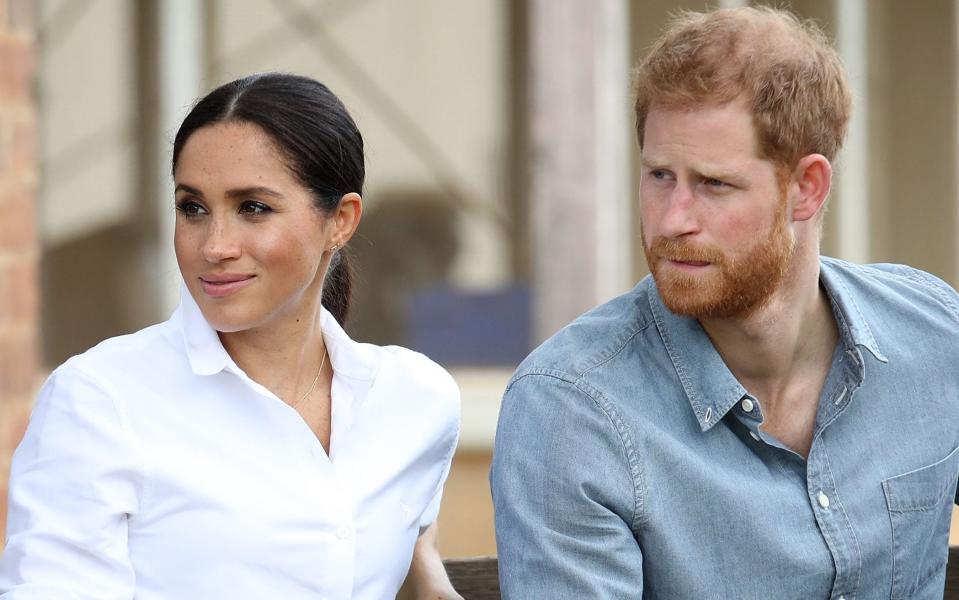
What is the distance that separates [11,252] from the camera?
11.6 ft

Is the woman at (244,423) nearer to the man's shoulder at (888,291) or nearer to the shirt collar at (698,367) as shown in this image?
the shirt collar at (698,367)

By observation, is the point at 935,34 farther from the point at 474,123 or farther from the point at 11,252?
the point at 11,252

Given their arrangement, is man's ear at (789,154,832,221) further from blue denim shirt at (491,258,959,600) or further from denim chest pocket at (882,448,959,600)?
denim chest pocket at (882,448,959,600)

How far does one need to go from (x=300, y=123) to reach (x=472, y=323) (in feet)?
9.08

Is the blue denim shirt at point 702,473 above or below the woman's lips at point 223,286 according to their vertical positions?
below

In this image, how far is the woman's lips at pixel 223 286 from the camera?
2.15m

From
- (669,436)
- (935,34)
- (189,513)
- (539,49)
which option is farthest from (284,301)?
(935,34)

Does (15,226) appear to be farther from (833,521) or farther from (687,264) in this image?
(833,521)

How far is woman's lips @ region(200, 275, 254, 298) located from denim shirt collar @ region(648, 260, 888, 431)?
597mm

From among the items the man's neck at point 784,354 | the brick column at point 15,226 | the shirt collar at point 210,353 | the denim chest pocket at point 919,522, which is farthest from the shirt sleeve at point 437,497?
the brick column at point 15,226

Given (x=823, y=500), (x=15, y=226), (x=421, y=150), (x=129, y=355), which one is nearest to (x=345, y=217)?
(x=129, y=355)

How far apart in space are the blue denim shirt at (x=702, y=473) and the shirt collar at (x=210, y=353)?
0.89 feet

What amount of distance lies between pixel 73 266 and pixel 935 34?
9.16 feet

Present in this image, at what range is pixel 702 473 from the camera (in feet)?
7.11
